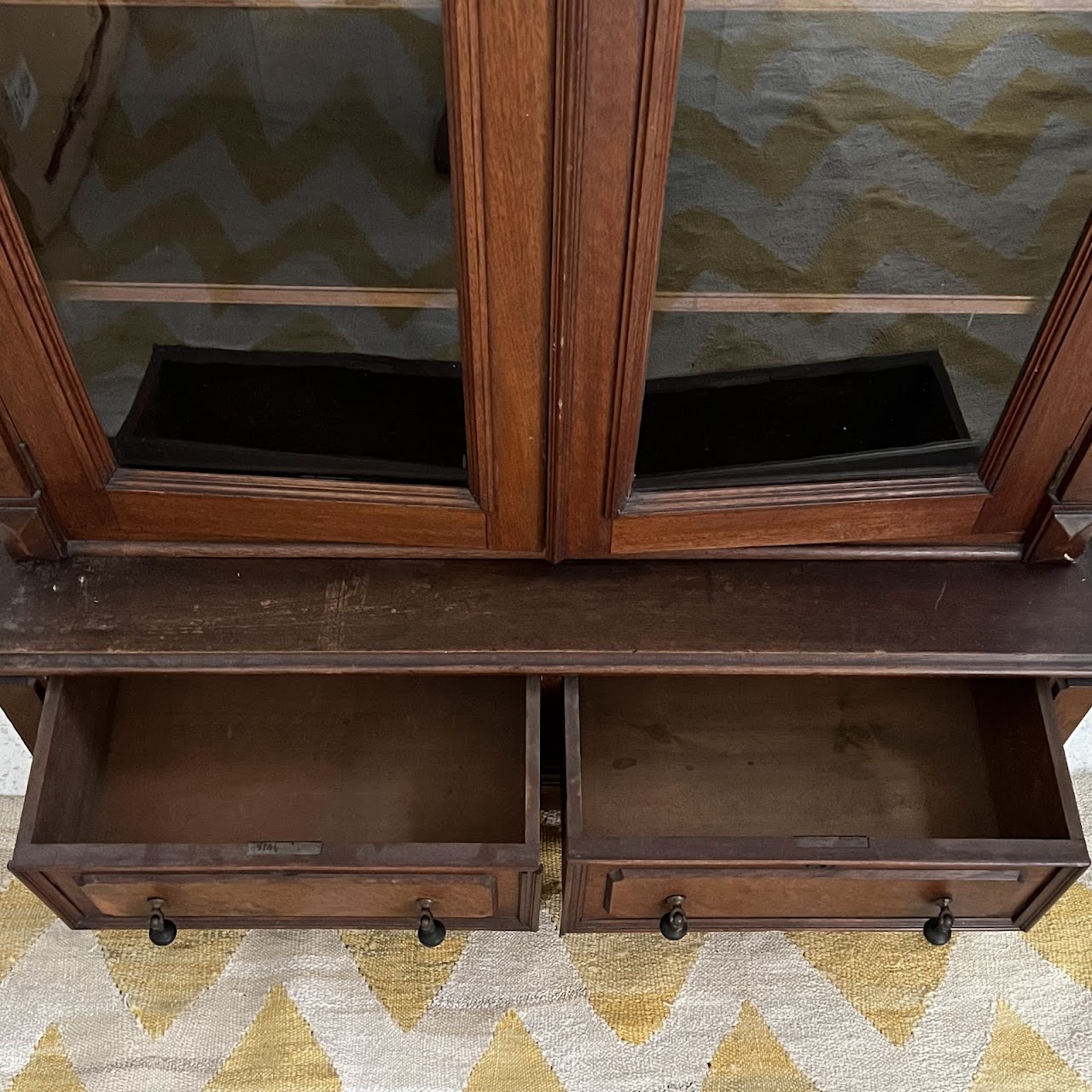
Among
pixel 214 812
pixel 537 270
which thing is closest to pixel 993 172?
pixel 537 270

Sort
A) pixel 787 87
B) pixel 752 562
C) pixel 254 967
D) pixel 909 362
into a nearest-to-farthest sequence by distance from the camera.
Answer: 1. pixel 787 87
2. pixel 909 362
3. pixel 752 562
4. pixel 254 967

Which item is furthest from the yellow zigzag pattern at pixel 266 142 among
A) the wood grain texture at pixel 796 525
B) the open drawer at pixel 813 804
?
the open drawer at pixel 813 804

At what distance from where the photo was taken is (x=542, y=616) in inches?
31.4

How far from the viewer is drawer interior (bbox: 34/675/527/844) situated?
0.83m

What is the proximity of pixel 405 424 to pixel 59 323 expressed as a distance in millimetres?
207

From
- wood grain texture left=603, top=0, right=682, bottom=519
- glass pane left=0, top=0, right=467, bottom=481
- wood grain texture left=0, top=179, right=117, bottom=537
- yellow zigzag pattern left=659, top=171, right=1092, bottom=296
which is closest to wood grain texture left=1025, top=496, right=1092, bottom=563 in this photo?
yellow zigzag pattern left=659, top=171, right=1092, bottom=296

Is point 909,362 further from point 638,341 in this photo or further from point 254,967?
point 254,967

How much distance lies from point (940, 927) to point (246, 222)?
26.7 inches

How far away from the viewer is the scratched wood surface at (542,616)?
784mm

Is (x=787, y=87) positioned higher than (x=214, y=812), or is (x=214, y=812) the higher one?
(x=787, y=87)

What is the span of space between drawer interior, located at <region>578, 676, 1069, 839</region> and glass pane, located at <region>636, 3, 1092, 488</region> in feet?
0.75

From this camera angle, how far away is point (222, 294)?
66 cm

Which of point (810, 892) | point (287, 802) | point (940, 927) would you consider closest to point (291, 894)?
point (287, 802)

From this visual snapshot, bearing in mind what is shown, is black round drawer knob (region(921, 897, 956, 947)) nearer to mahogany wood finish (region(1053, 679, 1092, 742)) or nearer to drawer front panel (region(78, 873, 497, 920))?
mahogany wood finish (region(1053, 679, 1092, 742))
